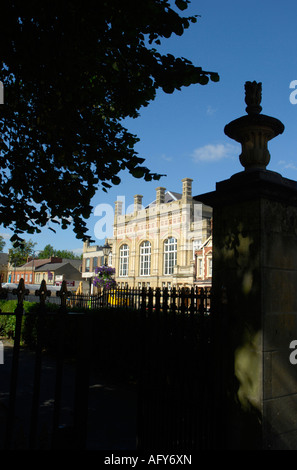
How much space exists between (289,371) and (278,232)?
4.18 feet

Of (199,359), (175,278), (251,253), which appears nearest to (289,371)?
(199,359)

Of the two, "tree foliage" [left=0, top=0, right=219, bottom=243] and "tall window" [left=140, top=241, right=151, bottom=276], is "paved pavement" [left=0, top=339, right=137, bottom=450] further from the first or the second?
"tall window" [left=140, top=241, right=151, bottom=276]

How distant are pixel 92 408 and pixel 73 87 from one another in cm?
546

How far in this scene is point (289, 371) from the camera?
10.7 feet

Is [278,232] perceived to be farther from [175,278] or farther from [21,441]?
[175,278]

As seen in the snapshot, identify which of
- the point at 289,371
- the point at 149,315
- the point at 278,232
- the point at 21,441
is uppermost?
the point at 278,232

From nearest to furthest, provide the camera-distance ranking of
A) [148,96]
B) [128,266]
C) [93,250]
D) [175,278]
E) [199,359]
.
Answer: [199,359] → [148,96] → [175,278] → [128,266] → [93,250]

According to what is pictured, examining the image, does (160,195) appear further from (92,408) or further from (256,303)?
(256,303)

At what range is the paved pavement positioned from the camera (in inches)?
193

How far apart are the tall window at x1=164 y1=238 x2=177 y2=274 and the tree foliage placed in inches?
1362

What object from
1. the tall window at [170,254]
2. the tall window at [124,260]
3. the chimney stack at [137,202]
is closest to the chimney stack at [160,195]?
the chimney stack at [137,202]

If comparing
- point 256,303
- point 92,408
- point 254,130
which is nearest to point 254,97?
point 254,130

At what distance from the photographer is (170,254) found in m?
42.1

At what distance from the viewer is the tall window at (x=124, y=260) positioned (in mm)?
48844
